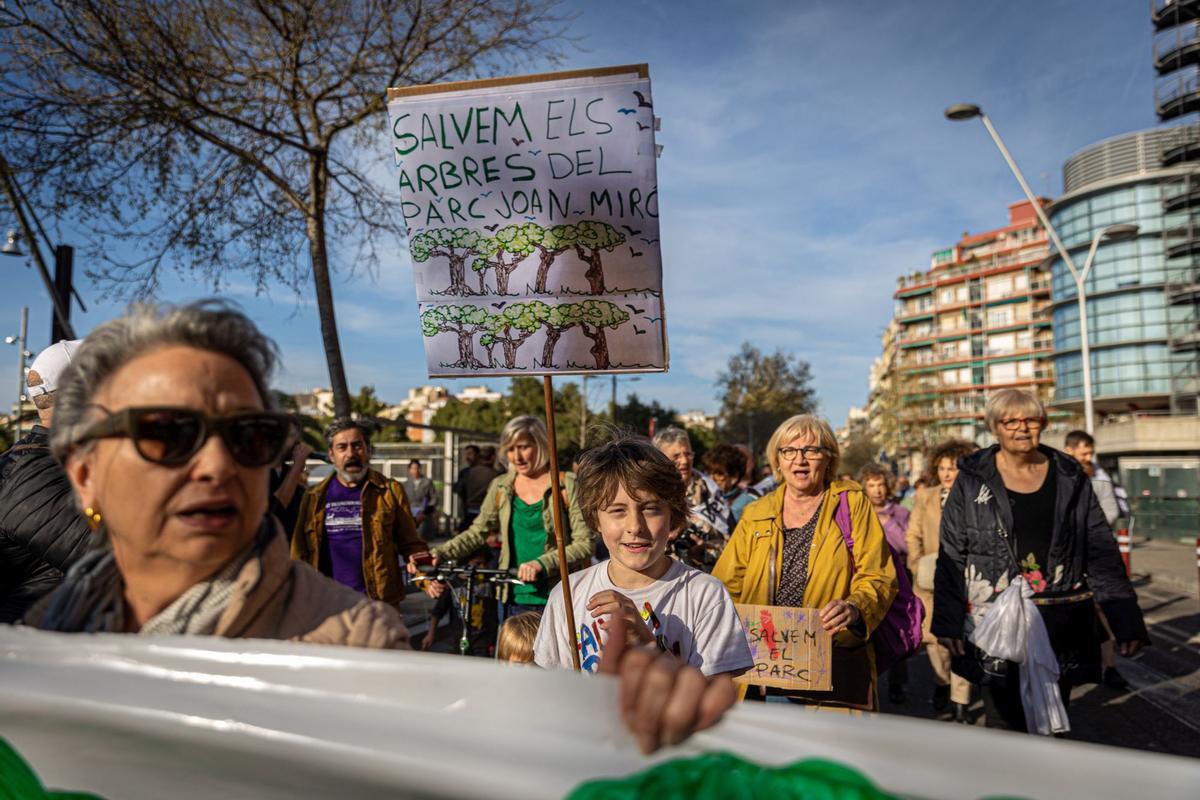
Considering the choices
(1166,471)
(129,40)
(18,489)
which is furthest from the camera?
(1166,471)

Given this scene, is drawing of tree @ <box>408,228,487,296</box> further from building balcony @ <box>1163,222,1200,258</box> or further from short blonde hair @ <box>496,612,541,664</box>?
building balcony @ <box>1163,222,1200,258</box>

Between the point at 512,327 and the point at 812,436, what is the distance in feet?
5.49

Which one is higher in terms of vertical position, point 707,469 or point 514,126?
point 514,126

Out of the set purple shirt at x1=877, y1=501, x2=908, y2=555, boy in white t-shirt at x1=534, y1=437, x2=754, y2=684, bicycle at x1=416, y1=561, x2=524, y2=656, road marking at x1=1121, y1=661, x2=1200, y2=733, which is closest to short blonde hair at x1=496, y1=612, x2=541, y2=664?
boy in white t-shirt at x1=534, y1=437, x2=754, y2=684

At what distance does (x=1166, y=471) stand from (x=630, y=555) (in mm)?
30088

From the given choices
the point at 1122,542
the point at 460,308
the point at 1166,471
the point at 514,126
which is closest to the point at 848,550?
the point at 460,308

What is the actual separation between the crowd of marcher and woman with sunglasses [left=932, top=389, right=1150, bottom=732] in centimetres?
1

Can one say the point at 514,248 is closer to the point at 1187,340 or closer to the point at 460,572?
the point at 460,572

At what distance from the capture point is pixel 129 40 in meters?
9.55

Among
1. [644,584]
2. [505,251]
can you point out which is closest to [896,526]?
[644,584]

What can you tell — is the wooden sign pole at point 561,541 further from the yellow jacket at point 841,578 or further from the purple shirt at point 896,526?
the purple shirt at point 896,526

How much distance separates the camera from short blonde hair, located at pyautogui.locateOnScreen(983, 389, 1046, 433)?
162 inches

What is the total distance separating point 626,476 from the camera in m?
2.76

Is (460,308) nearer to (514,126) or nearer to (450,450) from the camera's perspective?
(514,126)
